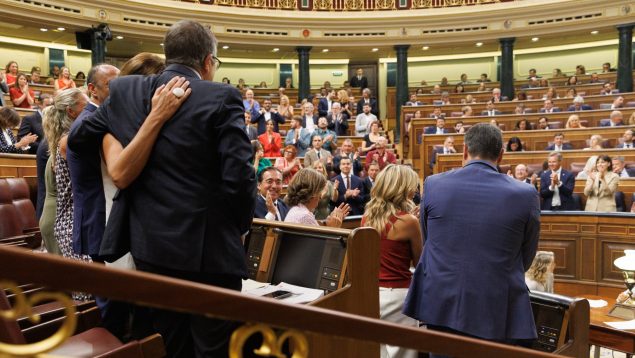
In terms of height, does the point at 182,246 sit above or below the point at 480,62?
below

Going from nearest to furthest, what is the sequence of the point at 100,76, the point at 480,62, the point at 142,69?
the point at 142,69 → the point at 100,76 → the point at 480,62

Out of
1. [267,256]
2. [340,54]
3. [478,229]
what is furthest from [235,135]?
[340,54]

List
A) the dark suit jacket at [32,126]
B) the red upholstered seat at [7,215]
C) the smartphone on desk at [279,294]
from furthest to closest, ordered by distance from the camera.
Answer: the dark suit jacket at [32,126] < the red upholstered seat at [7,215] < the smartphone on desk at [279,294]

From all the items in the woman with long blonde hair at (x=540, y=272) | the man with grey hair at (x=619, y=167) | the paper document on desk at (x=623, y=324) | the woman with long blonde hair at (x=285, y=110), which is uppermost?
the woman with long blonde hair at (x=285, y=110)

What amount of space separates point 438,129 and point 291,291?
7234 mm

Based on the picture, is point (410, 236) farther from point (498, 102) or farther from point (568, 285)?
point (498, 102)

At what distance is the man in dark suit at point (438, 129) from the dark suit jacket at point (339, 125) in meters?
1.32

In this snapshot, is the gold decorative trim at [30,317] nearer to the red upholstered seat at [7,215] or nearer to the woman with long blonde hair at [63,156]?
the woman with long blonde hair at [63,156]

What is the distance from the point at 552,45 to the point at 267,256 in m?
14.3

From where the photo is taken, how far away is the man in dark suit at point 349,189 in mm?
5391

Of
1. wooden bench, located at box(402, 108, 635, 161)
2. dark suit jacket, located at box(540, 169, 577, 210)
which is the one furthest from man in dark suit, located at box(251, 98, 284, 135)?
dark suit jacket, located at box(540, 169, 577, 210)

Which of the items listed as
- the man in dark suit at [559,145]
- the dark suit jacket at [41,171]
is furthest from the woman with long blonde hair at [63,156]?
the man in dark suit at [559,145]

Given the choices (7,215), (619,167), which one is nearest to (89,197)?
(7,215)

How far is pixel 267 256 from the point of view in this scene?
233cm
